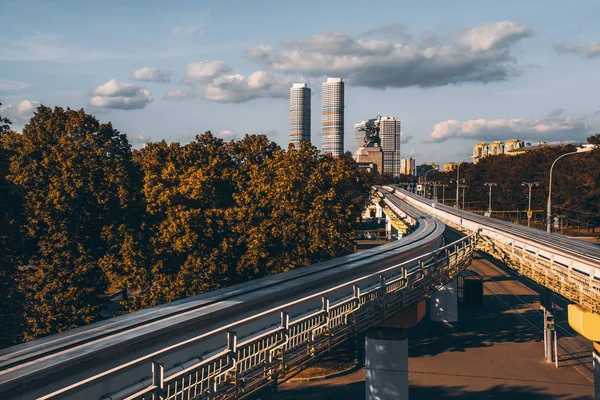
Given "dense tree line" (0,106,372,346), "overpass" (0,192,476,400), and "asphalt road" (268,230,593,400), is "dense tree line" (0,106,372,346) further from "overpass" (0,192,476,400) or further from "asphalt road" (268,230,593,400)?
"overpass" (0,192,476,400)

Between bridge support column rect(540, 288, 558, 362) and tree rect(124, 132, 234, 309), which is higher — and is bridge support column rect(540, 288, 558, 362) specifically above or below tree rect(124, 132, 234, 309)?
below

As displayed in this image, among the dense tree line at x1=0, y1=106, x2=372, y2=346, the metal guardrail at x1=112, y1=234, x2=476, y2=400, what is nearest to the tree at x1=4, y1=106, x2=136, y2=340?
the dense tree line at x1=0, y1=106, x2=372, y2=346

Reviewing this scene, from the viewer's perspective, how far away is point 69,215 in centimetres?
2478

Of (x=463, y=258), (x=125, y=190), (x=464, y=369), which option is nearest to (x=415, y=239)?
(x=463, y=258)

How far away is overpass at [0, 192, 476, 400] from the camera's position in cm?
893

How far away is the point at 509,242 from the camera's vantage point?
3384 centimetres

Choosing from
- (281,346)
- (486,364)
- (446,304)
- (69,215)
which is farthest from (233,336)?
(446,304)

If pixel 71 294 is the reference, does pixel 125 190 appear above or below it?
above

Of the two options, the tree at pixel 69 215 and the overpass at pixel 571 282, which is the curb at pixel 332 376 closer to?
the overpass at pixel 571 282

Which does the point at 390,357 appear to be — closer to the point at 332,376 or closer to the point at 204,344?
the point at 332,376

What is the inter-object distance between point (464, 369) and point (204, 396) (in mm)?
23279

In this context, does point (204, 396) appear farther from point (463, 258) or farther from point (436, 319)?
point (436, 319)

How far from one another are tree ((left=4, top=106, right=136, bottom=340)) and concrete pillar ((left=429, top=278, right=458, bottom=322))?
22.9m

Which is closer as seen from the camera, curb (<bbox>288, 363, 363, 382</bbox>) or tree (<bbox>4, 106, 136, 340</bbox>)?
tree (<bbox>4, 106, 136, 340</bbox>)
